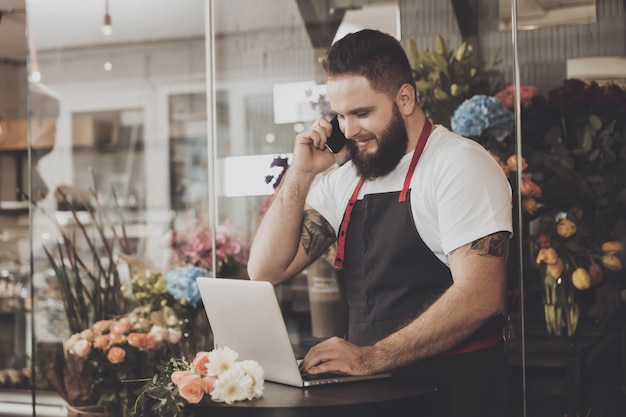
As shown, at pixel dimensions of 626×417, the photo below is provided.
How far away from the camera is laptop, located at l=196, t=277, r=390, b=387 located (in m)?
2.21

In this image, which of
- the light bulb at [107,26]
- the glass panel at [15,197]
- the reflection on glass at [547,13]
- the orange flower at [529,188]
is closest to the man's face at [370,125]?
the orange flower at [529,188]

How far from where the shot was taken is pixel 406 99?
2846mm

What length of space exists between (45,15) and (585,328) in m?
2.90

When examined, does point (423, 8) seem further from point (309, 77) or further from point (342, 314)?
point (342, 314)

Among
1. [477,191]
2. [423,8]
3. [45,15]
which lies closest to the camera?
[477,191]

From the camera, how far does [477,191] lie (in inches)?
100

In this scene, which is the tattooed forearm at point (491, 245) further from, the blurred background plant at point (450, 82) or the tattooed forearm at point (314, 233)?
the blurred background plant at point (450, 82)

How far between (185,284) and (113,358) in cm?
46

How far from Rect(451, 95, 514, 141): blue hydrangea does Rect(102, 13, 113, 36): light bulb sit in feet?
5.94

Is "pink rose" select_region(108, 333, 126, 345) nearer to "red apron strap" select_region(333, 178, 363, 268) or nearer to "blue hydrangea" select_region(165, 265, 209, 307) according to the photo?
"blue hydrangea" select_region(165, 265, 209, 307)

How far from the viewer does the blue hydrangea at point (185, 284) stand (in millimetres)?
3713

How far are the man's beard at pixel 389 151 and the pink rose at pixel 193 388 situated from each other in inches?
39.2

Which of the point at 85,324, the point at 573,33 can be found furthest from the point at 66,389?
the point at 573,33

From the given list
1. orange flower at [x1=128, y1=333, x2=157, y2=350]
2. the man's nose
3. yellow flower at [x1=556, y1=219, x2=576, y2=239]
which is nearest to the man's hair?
the man's nose
